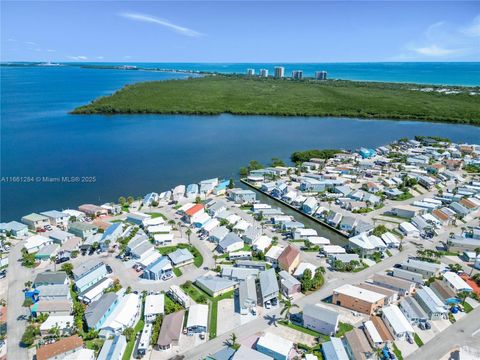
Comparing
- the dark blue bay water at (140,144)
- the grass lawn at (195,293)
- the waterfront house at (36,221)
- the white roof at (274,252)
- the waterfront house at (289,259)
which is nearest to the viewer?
the grass lawn at (195,293)

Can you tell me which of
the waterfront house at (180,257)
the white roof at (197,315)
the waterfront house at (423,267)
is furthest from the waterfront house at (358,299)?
the waterfront house at (180,257)

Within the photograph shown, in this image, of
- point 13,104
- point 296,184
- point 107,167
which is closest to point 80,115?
point 13,104

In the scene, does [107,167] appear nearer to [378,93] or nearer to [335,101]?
[335,101]

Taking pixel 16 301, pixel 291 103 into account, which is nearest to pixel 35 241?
pixel 16 301

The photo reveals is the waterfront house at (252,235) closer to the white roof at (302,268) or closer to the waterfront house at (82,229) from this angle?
the white roof at (302,268)

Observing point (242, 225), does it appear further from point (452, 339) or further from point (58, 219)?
point (58, 219)

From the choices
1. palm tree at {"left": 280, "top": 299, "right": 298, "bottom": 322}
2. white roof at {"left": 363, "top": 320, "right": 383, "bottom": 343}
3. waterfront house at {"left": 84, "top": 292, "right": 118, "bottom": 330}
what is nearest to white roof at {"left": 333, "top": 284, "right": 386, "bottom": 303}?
white roof at {"left": 363, "top": 320, "right": 383, "bottom": 343}
